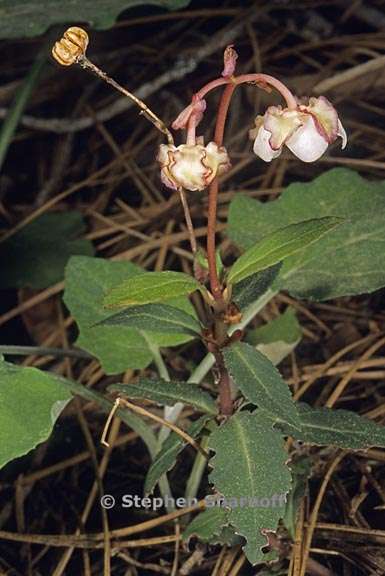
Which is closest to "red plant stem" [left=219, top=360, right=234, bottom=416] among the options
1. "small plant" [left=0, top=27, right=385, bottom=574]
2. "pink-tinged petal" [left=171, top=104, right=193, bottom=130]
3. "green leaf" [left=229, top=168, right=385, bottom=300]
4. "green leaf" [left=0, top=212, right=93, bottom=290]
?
"small plant" [left=0, top=27, right=385, bottom=574]

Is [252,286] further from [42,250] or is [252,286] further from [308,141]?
[42,250]

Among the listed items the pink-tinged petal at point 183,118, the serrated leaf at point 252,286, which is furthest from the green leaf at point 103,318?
the pink-tinged petal at point 183,118

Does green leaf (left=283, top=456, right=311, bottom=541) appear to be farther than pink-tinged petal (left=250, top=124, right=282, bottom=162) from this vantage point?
Yes

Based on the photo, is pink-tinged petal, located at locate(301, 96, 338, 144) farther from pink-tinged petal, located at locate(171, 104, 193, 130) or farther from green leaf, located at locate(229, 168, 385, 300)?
green leaf, located at locate(229, 168, 385, 300)

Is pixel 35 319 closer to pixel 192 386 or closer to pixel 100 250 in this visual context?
pixel 100 250

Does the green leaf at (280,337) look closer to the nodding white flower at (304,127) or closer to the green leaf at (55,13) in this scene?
the nodding white flower at (304,127)
